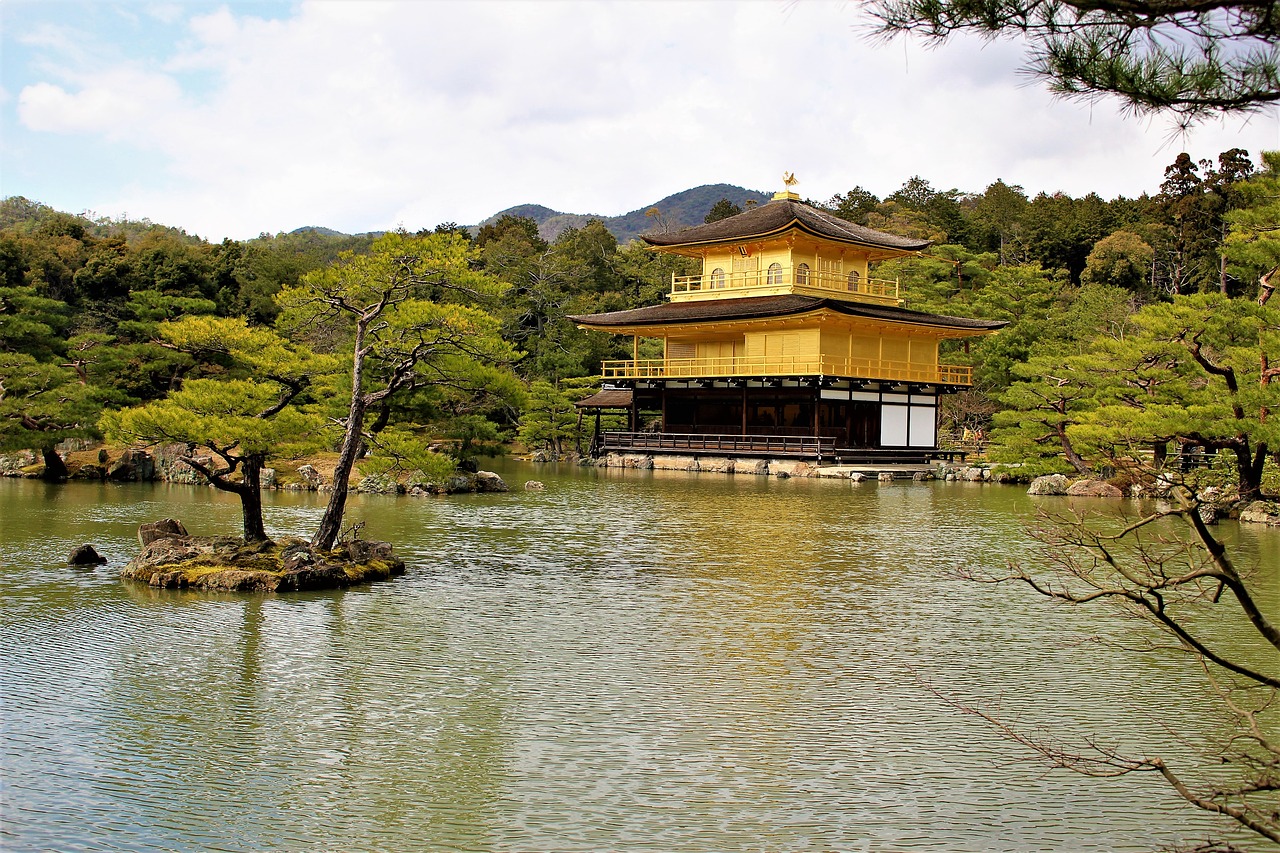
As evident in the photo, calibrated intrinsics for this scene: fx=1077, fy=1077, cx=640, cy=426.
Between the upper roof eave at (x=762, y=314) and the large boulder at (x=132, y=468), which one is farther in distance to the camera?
the upper roof eave at (x=762, y=314)

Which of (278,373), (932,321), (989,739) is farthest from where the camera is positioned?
(932,321)

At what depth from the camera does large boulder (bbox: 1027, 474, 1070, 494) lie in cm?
2342

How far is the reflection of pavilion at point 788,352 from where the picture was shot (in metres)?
30.5

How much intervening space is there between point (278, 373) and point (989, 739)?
8.69m

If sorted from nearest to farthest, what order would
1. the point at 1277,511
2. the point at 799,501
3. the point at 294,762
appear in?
the point at 294,762, the point at 1277,511, the point at 799,501

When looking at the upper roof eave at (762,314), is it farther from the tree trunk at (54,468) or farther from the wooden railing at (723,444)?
the tree trunk at (54,468)

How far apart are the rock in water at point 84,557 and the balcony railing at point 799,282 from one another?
79.9ft

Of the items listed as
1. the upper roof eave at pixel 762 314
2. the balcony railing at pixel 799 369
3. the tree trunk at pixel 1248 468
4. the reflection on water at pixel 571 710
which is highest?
the upper roof eave at pixel 762 314

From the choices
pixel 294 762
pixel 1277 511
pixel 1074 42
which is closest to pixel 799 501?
pixel 1277 511

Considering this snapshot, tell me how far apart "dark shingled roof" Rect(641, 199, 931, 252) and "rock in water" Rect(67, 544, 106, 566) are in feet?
76.6

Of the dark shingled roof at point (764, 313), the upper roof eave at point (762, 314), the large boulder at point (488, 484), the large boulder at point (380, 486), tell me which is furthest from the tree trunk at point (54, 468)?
the dark shingled roof at point (764, 313)

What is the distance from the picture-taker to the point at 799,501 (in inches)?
820

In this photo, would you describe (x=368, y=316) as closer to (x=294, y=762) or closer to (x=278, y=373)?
(x=278, y=373)

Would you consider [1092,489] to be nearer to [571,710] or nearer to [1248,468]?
[1248,468]
